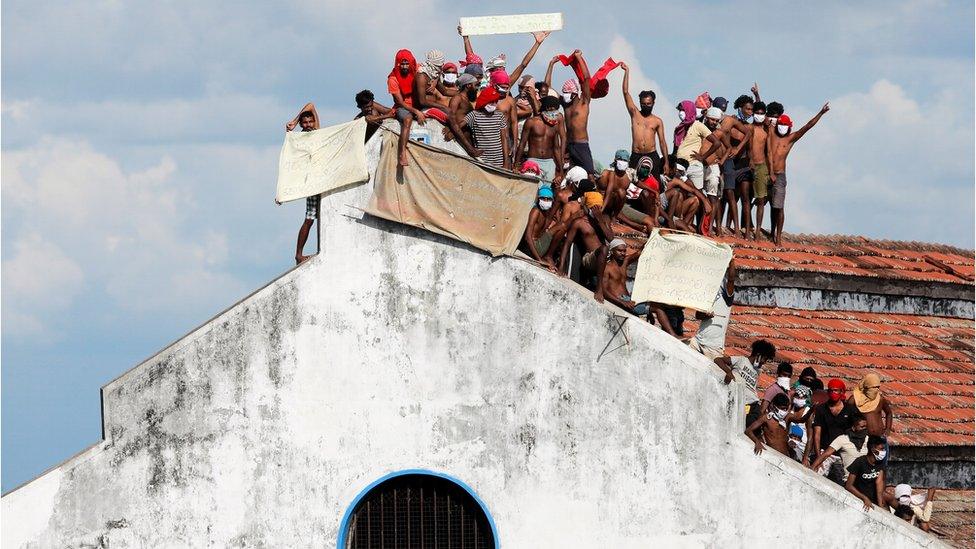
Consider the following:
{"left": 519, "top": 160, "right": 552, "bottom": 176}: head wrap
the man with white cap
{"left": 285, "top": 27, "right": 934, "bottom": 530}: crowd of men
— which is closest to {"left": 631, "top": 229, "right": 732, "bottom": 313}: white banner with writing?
{"left": 285, "top": 27, "right": 934, "bottom": 530}: crowd of men

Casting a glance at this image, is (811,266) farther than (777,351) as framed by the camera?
Yes

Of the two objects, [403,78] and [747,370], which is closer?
[747,370]

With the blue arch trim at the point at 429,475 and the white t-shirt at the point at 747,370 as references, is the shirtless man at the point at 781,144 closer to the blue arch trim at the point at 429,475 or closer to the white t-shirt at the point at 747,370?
the white t-shirt at the point at 747,370

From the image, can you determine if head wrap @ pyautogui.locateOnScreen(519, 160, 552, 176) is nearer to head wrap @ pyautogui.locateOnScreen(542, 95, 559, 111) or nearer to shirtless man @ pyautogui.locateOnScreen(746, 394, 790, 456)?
head wrap @ pyautogui.locateOnScreen(542, 95, 559, 111)

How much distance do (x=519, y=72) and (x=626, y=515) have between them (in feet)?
26.5

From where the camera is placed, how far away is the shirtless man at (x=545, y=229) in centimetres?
2003

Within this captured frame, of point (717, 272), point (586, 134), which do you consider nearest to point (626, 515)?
point (717, 272)

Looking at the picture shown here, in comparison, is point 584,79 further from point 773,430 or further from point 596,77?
point 773,430

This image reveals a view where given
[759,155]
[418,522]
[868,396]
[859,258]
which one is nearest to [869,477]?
[868,396]

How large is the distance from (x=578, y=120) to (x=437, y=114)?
4233 mm

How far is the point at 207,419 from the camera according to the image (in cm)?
1908

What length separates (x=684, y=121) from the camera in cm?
2680

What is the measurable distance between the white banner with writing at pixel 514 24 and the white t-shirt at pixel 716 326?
17.0ft

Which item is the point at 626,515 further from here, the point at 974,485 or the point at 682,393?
the point at 974,485
